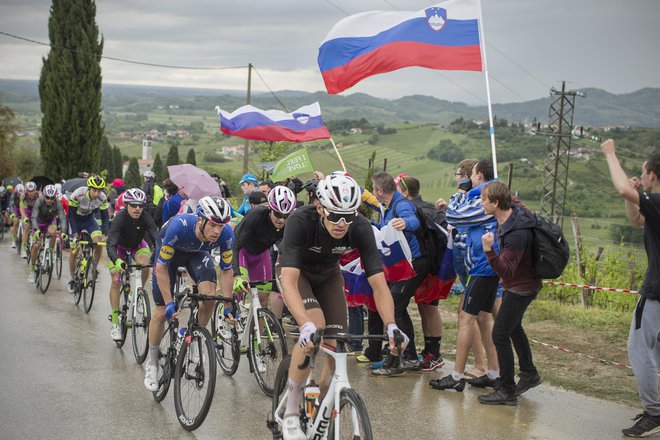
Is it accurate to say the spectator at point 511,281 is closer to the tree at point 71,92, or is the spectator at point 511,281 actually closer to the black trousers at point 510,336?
the black trousers at point 510,336

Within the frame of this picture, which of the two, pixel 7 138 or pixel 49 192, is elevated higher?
pixel 49 192

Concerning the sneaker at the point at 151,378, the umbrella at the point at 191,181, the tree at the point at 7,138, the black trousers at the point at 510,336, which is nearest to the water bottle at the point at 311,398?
the black trousers at the point at 510,336

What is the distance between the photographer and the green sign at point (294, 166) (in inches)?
489

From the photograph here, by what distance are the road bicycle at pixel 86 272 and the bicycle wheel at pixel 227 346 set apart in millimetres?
4087

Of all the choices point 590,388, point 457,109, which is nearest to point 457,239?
point 590,388

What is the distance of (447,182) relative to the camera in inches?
2704

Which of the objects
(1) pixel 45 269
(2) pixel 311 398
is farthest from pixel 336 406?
(1) pixel 45 269

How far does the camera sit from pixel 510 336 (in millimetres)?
7336

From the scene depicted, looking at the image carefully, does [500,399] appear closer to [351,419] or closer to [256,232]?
[351,419]

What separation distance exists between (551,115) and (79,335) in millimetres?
35380

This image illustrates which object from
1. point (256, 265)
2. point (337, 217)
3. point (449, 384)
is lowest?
point (449, 384)

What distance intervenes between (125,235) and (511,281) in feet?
18.0

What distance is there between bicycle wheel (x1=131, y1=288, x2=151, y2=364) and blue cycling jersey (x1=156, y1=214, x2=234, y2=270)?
5.87ft

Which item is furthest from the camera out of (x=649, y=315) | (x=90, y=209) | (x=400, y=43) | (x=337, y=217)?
(x=90, y=209)
